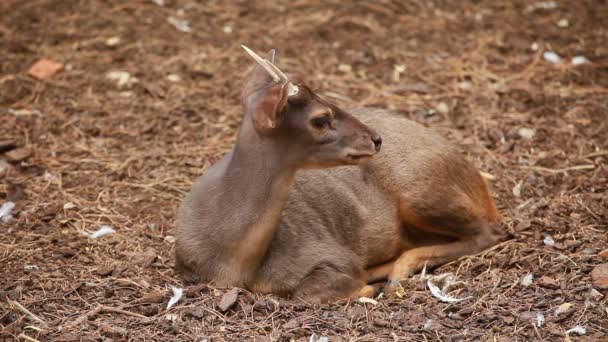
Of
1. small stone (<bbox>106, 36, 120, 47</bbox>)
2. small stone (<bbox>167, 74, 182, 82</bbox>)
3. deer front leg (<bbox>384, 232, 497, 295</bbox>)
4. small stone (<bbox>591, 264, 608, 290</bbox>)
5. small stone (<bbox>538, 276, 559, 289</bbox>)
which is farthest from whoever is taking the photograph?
small stone (<bbox>106, 36, 120, 47</bbox>)

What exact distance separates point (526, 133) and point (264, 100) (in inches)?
133

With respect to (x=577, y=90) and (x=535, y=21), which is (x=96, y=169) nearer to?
(x=577, y=90)

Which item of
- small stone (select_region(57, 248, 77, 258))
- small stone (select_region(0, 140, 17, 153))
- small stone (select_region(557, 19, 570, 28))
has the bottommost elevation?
small stone (select_region(57, 248, 77, 258))

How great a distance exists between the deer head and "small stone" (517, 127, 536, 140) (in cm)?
270

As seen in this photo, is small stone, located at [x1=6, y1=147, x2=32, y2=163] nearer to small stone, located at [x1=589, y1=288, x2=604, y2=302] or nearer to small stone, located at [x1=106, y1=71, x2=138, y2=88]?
small stone, located at [x1=106, y1=71, x2=138, y2=88]

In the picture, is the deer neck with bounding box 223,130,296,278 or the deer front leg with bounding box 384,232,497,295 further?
the deer front leg with bounding box 384,232,497,295

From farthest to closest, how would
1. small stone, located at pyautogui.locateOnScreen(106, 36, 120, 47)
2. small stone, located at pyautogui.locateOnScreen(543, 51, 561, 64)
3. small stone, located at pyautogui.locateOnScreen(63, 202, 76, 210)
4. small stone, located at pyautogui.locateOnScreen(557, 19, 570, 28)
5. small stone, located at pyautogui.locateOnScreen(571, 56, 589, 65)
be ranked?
small stone, located at pyautogui.locateOnScreen(557, 19, 570, 28)
small stone, located at pyautogui.locateOnScreen(106, 36, 120, 47)
small stone, located at pyautogui.locateOnScreen(543, 51, 561, 64)
small stone, located at pyautogui.locateOnScreen(571, 56, 589, 65)
small stone, located at pyautogui.locateOnScreen(63, 202, 76, 210)

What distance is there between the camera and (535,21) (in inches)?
391

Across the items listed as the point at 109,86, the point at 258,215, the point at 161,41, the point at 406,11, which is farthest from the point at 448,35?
the point at 258,215

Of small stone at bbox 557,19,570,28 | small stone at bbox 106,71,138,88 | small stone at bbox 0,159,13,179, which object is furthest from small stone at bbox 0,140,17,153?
small stone at bbox 557,19,570,28

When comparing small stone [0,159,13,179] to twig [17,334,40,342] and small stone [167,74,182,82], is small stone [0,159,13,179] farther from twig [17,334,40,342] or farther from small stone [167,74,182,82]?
twig [17,334,40,342]

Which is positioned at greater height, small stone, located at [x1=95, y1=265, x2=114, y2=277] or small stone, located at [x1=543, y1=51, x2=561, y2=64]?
small stone, located at [x1=543, y1=51, x2=561, y2=64]

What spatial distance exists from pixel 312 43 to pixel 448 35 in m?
1.49

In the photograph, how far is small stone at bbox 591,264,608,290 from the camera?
557 cm
